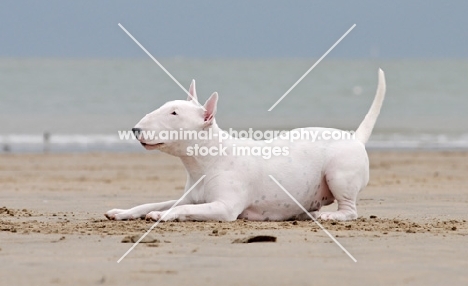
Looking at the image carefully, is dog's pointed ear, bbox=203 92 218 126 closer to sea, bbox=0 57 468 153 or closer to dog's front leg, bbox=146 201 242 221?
dog's front leg, bbox=146 201 242 221

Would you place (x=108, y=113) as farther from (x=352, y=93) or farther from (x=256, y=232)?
(x=256, y=232)

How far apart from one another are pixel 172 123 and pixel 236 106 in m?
36.9

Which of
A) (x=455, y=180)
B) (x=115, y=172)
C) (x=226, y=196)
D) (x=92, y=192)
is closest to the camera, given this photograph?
(x=226, y=196)

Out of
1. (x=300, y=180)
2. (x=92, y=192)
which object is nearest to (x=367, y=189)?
(x=92, y=192)

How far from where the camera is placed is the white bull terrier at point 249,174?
8508 millimetres

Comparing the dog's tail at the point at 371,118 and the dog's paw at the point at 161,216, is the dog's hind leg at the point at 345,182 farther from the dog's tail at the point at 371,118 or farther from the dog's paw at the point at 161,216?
the dog's paw at the point at 161,216

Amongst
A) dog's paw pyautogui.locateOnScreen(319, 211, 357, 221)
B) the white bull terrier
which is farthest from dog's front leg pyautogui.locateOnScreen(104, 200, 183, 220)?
dog's paw pyautogui.locateOnScreen(319, 211, 357, 221)

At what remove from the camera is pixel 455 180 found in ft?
51.3

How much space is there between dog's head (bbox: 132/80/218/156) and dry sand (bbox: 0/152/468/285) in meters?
0.72

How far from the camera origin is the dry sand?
19.3 ft

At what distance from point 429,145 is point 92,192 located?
13.9 m

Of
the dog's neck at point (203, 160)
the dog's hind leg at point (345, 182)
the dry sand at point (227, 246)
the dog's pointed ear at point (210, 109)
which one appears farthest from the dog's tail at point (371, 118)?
the dog's pointed ear at point (210, 109)

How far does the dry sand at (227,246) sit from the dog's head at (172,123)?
0.72 m

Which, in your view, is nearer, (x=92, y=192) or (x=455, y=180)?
(x=92, y=192)
